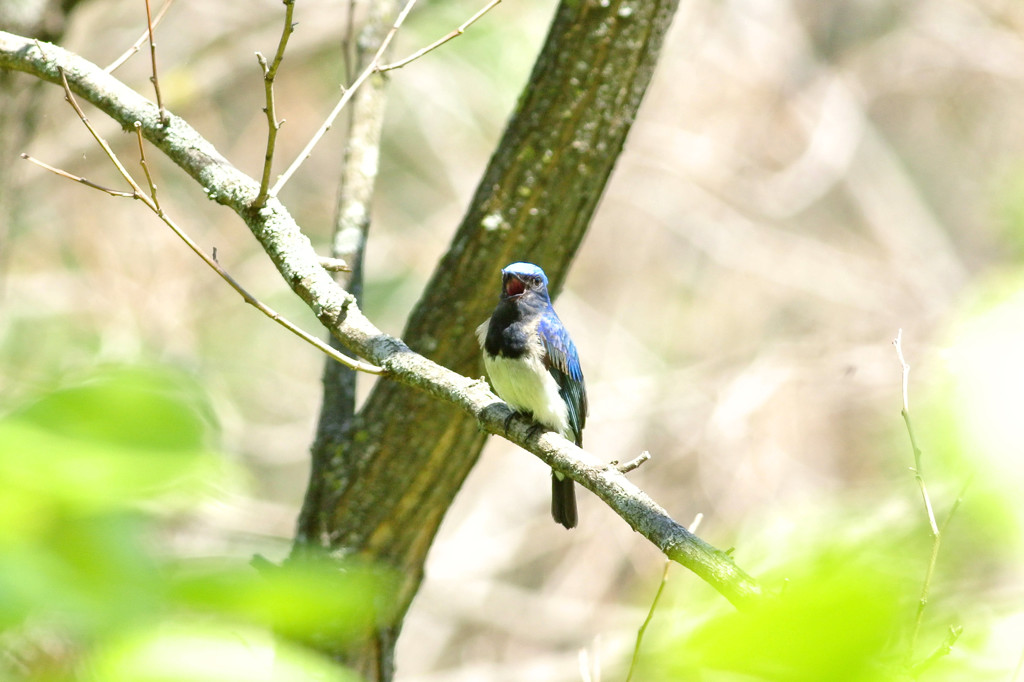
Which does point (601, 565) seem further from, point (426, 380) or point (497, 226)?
point (426, 380)

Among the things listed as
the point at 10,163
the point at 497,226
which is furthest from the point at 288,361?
the point at 497,226

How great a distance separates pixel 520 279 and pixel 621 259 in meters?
5.37

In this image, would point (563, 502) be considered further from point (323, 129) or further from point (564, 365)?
point (323, 129)

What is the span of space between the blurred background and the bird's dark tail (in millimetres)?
1714

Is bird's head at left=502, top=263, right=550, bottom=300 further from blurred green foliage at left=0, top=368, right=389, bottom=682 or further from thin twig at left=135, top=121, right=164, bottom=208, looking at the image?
blurred green foliage at left=0, top=368, right=389, bottom=682

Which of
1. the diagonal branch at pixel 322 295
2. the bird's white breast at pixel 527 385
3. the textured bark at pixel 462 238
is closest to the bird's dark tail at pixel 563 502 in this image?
the bird's white breast at pixel 527 385

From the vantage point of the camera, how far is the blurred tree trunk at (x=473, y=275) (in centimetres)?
343

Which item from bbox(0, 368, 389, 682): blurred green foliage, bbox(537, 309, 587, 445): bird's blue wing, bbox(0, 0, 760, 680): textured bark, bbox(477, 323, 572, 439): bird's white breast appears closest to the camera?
bbox(0, 368, 389, 682): blurred green foliage

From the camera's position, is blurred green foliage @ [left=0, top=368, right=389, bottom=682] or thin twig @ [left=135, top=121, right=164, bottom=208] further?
thin twig @ [left=135, top=121, right=164, bottom=208]

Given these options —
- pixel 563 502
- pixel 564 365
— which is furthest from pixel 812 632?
pixel 563 502

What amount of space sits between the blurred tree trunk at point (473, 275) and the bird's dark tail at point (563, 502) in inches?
24.8

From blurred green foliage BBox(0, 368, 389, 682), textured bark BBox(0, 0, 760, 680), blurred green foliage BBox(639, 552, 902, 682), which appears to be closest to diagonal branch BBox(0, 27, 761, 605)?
textured bark BBox(0, 0, 760, 680)

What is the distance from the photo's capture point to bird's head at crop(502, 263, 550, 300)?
3.58m

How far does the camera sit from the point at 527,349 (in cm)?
381
